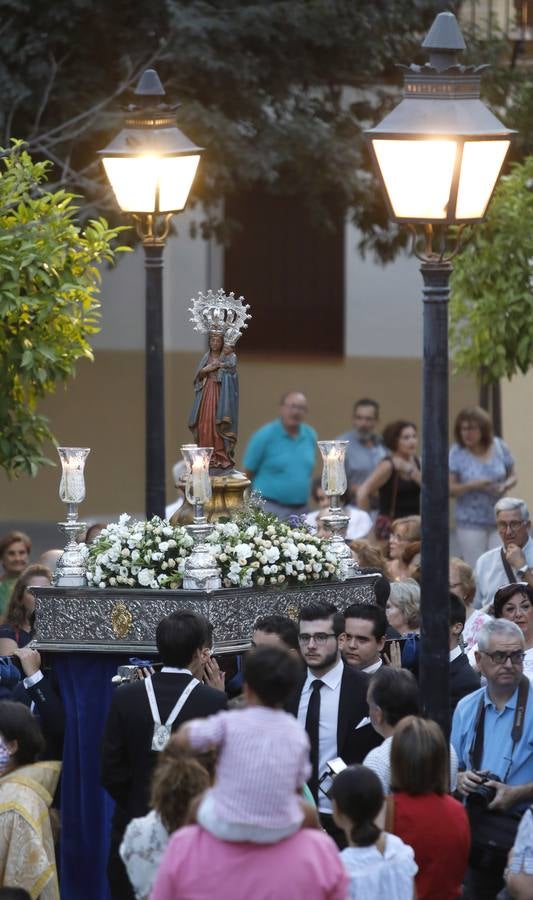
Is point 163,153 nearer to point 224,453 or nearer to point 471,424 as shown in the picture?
point 224,453

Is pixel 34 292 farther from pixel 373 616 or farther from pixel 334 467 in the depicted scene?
pixel 373 616

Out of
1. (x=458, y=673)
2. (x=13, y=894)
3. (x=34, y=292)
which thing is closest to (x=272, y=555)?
(x=458, y=673)

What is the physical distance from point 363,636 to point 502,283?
5412mm

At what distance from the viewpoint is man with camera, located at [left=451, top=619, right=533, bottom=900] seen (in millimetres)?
7398

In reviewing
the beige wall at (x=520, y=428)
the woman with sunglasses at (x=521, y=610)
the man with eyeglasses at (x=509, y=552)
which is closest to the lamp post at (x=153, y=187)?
the man with eyeglasses at (x=509, y=552)

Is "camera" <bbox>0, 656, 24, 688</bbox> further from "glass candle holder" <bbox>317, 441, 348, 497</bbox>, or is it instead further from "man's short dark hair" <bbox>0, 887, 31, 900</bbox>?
"man's short dark hair" <bbox>0, 887, 31, 900</bbox>

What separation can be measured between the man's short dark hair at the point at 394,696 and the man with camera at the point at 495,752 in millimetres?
543

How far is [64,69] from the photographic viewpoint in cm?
1599

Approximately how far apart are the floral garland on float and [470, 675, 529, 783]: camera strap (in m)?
1.76

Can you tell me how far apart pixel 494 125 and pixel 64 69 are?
9.42 meters

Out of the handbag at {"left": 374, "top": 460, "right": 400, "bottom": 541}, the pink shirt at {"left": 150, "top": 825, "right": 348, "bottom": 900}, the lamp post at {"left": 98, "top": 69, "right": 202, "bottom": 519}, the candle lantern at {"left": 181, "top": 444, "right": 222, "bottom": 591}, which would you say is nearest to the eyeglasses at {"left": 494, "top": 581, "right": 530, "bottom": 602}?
the candle lantern at {"left": 181, "top": 444, "right": 222, "bottom": 591}

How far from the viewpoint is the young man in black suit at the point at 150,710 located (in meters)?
7.34

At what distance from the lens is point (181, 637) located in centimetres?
735

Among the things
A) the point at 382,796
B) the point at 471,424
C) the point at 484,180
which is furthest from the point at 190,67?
the point at 382,796
